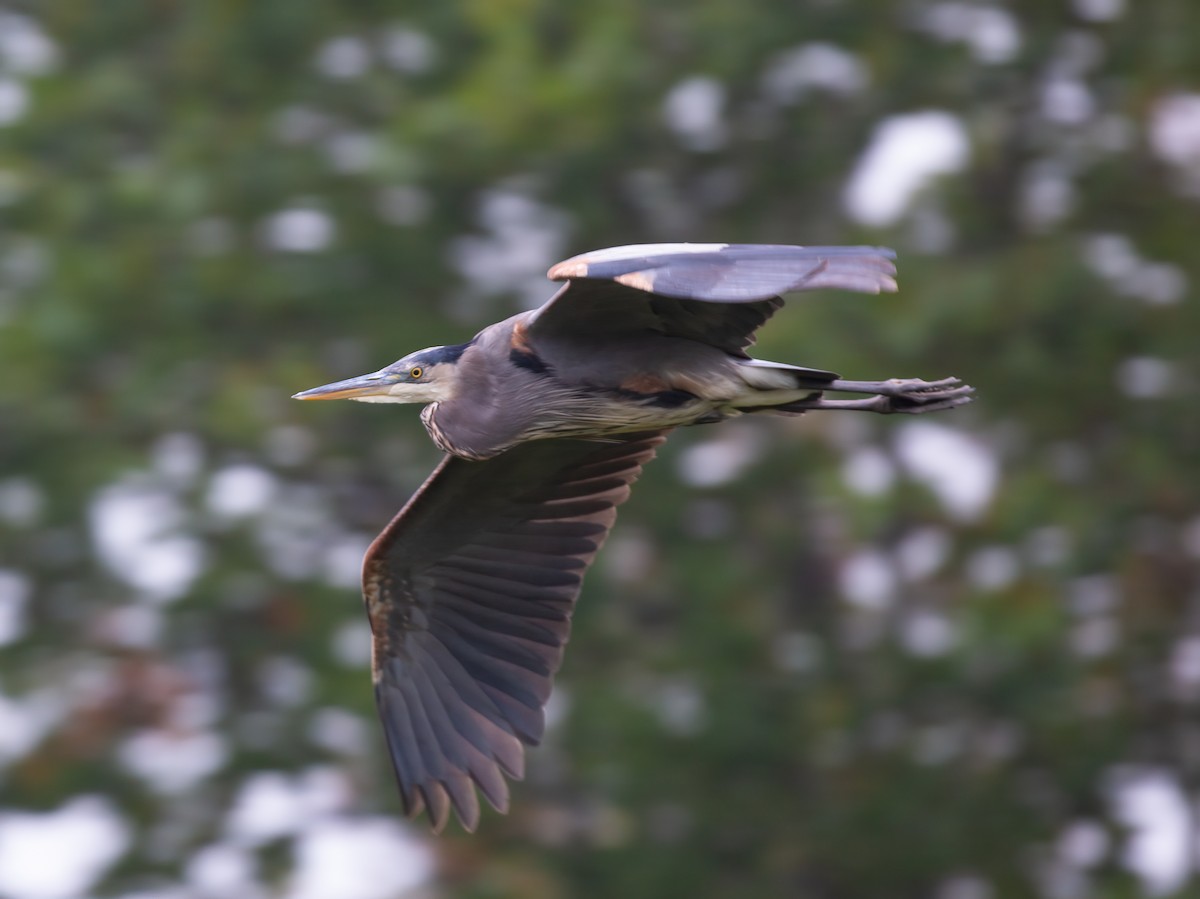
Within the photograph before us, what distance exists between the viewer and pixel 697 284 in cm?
462

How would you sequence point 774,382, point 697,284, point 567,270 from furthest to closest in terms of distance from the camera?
point 774,382, point 567,270, point 697,284

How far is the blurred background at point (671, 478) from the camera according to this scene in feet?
31.0

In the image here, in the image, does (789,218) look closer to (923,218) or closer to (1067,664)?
(923,218)

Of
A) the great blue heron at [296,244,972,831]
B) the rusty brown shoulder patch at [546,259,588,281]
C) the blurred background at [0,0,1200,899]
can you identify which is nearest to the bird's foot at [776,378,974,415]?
the great blue heron at [296,244,972,831]

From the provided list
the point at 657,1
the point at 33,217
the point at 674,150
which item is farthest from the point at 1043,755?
the point at 33,217

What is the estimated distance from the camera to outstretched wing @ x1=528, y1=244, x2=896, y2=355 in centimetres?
452

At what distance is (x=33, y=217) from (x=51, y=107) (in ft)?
1.80

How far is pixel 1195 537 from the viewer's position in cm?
969

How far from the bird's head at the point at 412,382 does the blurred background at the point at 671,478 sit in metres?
3.45

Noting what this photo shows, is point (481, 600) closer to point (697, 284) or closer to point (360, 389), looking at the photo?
point (360, 389)

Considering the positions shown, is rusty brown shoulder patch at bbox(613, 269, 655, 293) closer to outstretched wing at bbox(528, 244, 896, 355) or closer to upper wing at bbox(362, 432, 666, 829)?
A: outstretched wing at bbox(528, 244, 896, 355)

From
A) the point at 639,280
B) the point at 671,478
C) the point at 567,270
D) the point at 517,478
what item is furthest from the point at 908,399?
the point at 671,478

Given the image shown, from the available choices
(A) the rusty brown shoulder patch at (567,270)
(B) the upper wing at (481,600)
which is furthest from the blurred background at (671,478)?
(A) the rusty brown shoulder patch at (567,270)

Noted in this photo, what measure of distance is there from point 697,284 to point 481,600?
1962 mm
